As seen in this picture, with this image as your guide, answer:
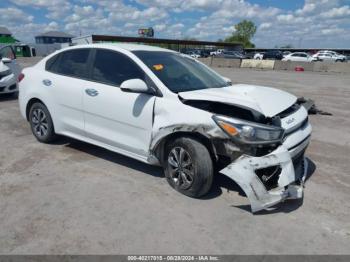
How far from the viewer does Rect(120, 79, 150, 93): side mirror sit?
382cm

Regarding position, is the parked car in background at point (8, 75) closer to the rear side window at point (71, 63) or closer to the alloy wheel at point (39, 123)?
the alloy wheel at point (39, 123)

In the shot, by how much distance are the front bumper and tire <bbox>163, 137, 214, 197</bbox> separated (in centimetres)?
28

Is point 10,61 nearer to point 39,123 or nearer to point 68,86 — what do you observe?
point 39,123

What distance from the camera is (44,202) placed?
144 inches

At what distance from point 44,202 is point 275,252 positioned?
2.53 m

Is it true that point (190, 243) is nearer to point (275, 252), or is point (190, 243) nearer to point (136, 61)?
point (275, 252)

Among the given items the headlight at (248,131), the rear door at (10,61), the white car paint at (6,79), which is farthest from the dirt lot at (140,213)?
the rear door at (10,61)

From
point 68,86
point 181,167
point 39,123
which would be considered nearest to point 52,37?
point 39,123

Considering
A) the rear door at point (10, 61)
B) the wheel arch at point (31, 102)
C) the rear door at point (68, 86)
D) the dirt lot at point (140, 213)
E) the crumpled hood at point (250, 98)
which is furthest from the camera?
the rear door at point (10, 61)

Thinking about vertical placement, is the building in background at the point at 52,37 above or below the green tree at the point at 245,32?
below

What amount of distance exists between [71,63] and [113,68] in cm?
100

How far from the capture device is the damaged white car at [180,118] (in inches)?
131

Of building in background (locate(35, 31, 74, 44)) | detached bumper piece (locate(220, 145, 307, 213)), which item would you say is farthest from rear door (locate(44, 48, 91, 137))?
building in background (locate(35, 31, 74, 44))

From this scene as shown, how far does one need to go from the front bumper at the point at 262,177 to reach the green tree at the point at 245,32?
348ft
